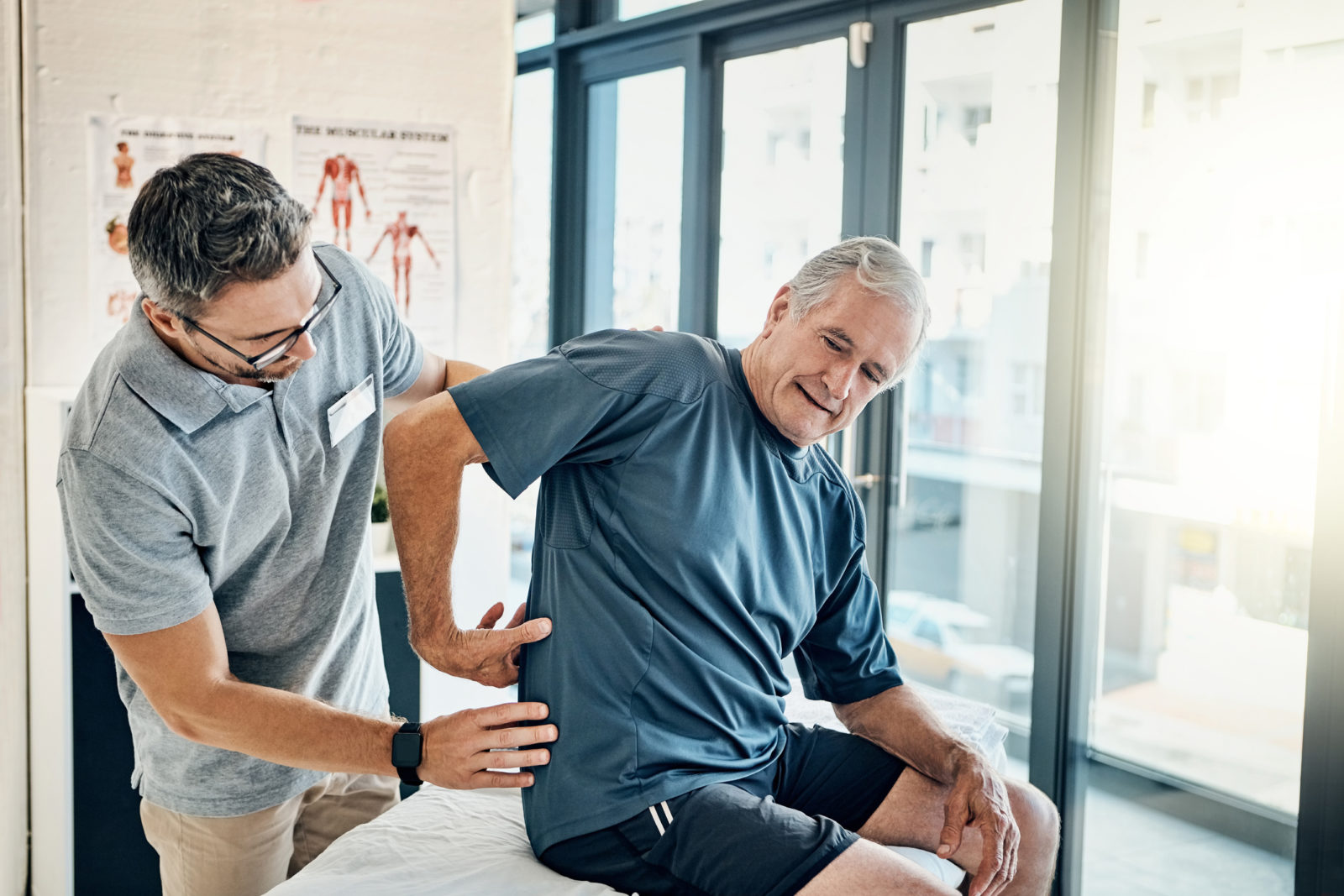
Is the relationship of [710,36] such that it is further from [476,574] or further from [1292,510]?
[1292,510]

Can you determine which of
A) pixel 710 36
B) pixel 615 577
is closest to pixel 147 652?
pixel 615 577

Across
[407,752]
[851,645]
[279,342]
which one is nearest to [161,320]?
[279,342]

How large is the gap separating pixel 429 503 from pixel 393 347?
43cm

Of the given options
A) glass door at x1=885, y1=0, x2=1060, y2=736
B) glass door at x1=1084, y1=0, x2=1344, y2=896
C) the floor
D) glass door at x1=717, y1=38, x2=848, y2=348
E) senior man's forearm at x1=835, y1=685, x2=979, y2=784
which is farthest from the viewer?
glass door at x1=717, y1=38, x2=848, y2=348

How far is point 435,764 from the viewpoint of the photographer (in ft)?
4.52

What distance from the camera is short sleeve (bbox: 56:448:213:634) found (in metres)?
→ 1.34

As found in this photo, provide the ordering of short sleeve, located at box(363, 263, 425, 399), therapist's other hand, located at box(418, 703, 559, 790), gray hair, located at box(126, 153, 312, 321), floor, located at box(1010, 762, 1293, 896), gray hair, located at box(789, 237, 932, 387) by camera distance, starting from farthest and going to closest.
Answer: floor, located at box(1010, 762, 1293, 896) < short sleeve, located at box(363, 263, 425, 399) < gray hair, located at box(789, 237, 932, 387) < therapist's other hand, located at box(418, 703, 559, 790) < gray hair, located at box(126, 153, 312, 321)

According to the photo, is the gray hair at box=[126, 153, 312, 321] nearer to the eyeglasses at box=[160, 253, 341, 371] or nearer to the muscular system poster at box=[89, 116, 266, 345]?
the eyeglasses at box=[160, 253, 341, 371]

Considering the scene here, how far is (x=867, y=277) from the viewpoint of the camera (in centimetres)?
151

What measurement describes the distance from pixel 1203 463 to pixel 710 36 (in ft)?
6.73

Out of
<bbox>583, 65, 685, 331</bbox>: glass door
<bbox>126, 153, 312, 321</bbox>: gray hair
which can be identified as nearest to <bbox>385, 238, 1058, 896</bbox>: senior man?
<bbox>126, 153, 312, 321</bbox>: gray hair

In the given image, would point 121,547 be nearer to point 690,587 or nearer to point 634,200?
point 690,587

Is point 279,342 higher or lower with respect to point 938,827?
higher

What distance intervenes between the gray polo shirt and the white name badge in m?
0.02
